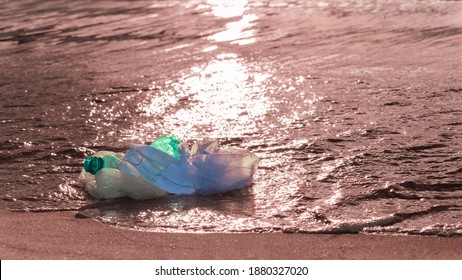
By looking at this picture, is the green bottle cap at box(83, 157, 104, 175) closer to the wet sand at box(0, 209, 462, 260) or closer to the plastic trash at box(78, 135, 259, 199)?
the plastic trash at box(78, 135, 259, 199)

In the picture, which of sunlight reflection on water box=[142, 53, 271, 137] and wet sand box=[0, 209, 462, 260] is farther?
sunlight reflection on water box=[142, 53, 271, 137]

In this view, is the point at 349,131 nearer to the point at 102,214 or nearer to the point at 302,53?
the point at 102,214

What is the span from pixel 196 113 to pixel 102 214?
197 cm

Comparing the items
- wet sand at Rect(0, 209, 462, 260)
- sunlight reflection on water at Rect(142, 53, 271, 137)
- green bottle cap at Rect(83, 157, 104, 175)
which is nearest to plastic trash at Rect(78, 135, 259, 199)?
green bottle cap at Rect(83, 157, 104, 175)

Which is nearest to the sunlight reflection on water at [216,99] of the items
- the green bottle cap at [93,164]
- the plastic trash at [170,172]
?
the plastic trash at [170,172]

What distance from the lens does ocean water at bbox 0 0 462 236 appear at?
3867 mm

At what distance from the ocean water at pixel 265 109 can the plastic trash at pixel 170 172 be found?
7 centimetres

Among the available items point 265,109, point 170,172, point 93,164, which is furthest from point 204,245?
point 265,109

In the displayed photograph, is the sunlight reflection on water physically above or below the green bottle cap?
below

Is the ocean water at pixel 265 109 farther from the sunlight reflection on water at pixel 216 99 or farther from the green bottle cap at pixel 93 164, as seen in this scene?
the green bottle cap at pixel 93 164

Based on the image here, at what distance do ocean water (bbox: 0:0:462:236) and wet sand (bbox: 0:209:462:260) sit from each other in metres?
0.09

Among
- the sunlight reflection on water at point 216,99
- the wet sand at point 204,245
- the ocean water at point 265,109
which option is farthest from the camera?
the sunlight reflection on water at point 216,99

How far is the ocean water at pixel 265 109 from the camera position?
3.87 m

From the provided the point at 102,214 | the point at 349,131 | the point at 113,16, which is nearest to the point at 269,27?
the point at 113,16
